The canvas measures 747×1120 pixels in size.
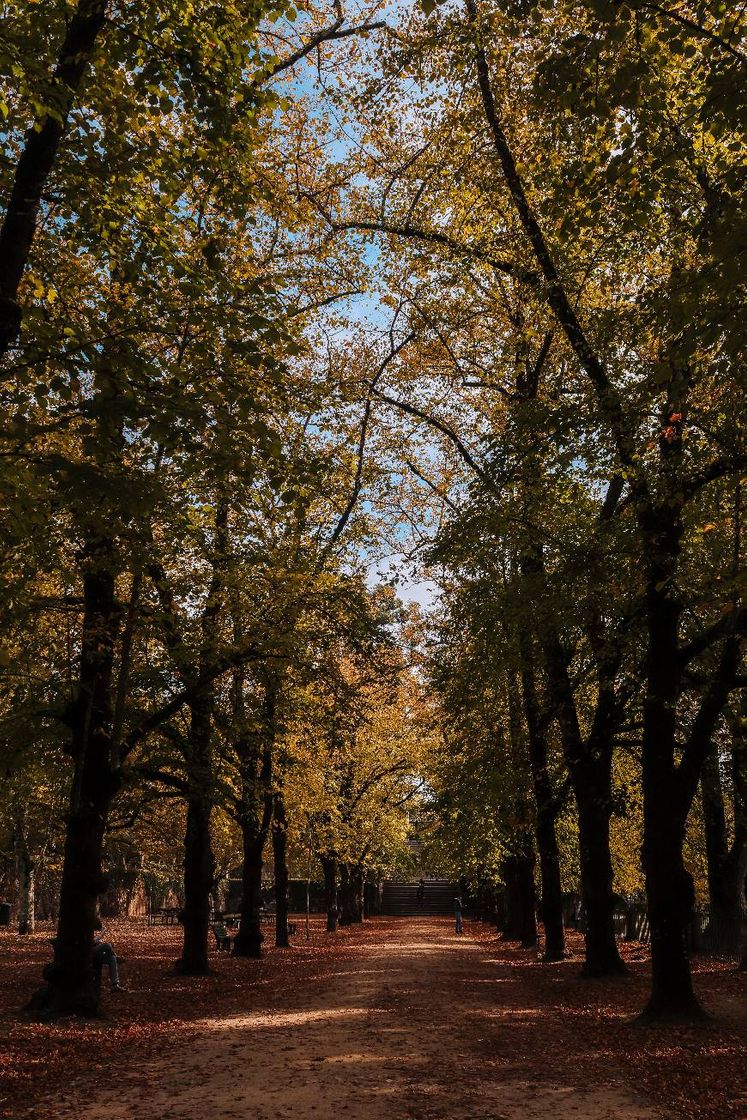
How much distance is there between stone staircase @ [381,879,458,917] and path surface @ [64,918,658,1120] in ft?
190

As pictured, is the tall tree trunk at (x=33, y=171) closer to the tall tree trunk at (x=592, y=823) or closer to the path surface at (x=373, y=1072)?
the path surface at (x=373, y=1072)

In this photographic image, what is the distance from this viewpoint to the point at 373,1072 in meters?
8.91

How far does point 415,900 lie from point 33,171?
7222 cm

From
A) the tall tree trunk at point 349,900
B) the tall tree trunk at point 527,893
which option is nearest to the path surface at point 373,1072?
the tall tree trunk at point 527,893

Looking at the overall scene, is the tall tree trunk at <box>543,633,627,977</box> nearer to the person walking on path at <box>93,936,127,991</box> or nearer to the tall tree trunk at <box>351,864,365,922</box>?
the person walking on path at <box>93,936,127,991</box>

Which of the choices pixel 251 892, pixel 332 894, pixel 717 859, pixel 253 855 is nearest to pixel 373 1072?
pixel 717 859

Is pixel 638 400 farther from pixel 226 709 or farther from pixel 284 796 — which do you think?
pixel 284 796

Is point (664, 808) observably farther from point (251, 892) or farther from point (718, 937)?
point (251, 892)

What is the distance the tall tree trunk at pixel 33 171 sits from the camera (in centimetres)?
721

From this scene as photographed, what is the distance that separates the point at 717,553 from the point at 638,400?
3.26 m

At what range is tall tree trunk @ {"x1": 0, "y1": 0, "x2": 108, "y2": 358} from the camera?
7211 mm

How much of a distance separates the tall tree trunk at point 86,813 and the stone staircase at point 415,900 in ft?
195

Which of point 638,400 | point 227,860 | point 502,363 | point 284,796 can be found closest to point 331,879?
point 227,860

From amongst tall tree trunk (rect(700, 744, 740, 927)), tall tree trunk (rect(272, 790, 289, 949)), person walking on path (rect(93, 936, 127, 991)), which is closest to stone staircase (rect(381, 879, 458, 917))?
tall tree trunk (rect(272, 790, 289, 949))
